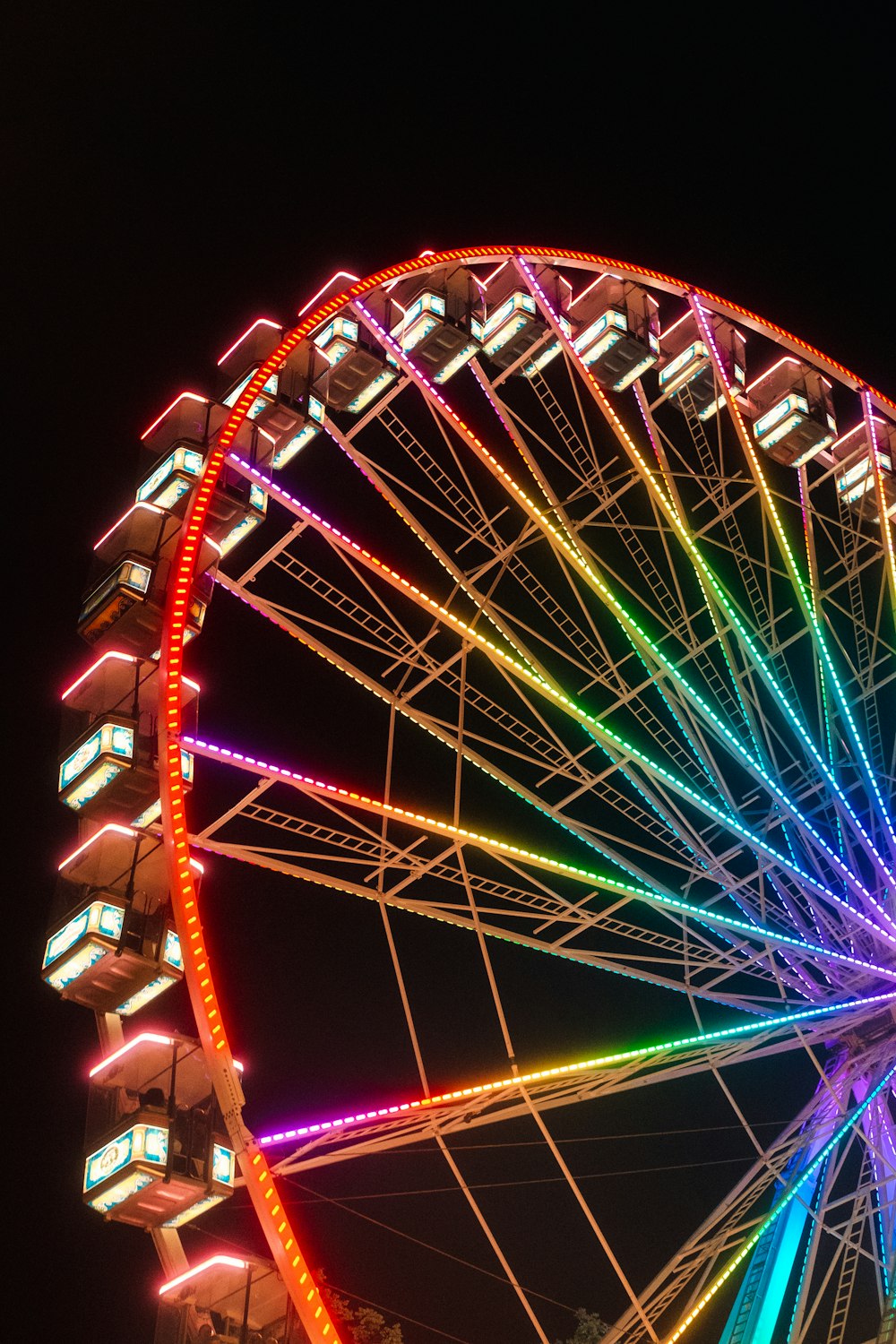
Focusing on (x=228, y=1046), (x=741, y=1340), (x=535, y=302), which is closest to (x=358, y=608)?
(x=535, y=302)

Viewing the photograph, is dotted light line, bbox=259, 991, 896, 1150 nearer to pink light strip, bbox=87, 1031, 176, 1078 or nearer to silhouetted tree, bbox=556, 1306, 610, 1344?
pink light strip, bbox=87, 1031, 176, 1078

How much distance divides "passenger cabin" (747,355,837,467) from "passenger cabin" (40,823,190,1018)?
950 cm

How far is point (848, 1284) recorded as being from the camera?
43.5 ft

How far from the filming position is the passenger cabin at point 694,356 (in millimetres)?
17703

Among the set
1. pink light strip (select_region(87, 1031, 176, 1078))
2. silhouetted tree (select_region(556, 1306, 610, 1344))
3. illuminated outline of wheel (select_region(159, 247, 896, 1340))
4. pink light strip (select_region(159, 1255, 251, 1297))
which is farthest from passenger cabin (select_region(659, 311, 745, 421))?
silhouetted tree (select_region(556, 1306, 610, 1344))

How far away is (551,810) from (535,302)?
5.45 m

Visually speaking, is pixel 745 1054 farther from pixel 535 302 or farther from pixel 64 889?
pixel 535 302

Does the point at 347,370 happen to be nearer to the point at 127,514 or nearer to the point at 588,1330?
the point at 127,514

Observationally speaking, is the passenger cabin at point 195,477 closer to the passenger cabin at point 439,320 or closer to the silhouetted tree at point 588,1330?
the passenger cabin at point 439,320

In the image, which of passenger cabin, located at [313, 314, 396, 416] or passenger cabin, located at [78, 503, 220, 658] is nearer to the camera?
passenger cabin, located at [78, 503, 220, 658]

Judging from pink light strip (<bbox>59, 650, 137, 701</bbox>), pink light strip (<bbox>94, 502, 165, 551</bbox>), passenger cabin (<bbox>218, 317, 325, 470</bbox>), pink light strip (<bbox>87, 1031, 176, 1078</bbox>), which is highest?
passenger cabin (<bbox>218, 317, 325, 470</bbox>)

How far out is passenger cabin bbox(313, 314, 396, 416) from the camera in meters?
15.2

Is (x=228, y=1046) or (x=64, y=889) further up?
(x=64, y=889)

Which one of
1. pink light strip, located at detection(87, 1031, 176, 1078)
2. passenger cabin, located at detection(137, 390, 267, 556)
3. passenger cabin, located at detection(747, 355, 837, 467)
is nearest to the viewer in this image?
pink light strip, located at detection(87, 1031, 176, 1078)
